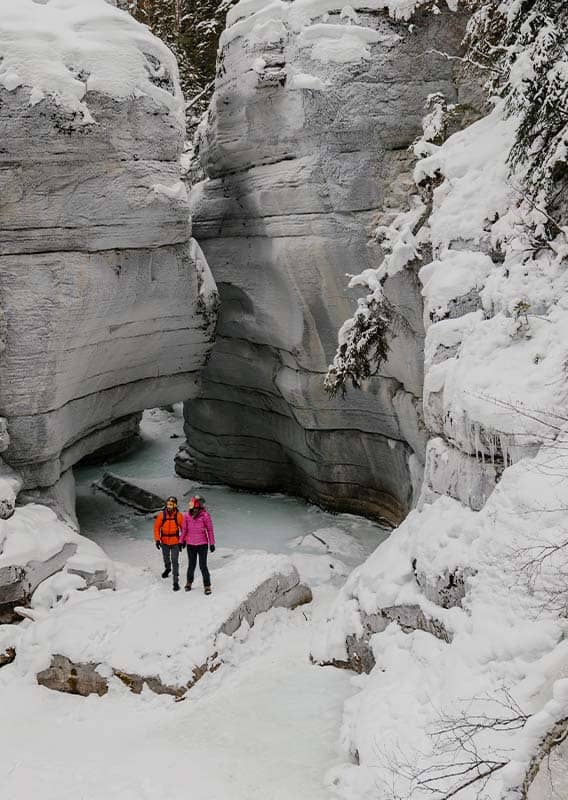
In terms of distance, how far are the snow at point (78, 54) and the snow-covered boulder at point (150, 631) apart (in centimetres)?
744

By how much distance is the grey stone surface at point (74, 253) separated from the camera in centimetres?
1120

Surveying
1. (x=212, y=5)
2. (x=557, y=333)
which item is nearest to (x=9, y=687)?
(x=557, y=333)

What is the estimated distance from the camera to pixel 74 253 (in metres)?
11.8

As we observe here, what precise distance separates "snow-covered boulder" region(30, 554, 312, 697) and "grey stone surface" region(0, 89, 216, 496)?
3879mm

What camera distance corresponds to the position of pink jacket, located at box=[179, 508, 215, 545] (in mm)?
9320

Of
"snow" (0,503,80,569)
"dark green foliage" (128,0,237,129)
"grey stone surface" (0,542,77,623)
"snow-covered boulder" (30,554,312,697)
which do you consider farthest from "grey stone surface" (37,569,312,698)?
"dark green foliage" (128,0,237,129)

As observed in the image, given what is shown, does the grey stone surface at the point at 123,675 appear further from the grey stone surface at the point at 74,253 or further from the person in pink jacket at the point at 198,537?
the grey stone surface at the point at 74,253

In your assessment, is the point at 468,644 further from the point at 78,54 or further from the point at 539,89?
the point at 78,54

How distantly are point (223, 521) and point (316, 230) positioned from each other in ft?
21.3

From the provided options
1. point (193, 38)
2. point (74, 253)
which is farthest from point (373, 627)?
point (193, 38)

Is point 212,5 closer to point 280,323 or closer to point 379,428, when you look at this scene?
point 280,323

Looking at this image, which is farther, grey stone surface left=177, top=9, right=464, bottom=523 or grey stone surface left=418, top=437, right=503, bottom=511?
grey stone surface left=177, top=9, right=464, bottom=523

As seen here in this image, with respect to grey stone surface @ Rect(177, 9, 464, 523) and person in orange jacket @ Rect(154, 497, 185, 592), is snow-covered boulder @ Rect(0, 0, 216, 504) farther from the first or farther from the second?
person in orange jacket @ Rect(154, 497, 185, 592)

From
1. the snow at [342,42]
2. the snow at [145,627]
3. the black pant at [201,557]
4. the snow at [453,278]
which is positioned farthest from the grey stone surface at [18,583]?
the snow at [342,42]
